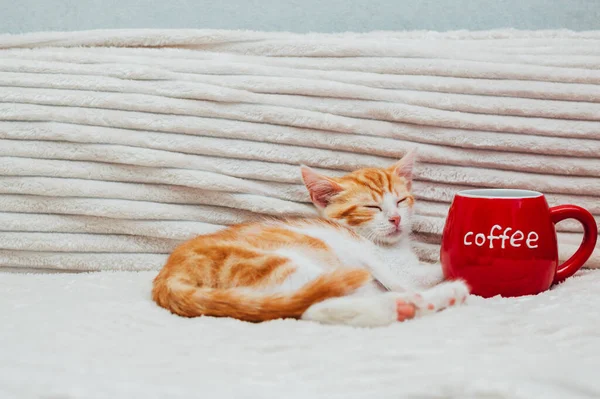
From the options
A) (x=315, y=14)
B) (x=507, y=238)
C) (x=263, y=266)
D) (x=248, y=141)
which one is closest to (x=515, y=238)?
(x=507, y=238)

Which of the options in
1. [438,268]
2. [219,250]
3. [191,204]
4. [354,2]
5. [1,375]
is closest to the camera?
[1,375]

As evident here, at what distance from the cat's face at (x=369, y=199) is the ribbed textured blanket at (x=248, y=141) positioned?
0.06 meters

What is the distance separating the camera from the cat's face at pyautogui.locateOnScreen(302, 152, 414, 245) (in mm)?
985

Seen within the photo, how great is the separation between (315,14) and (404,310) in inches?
32.2

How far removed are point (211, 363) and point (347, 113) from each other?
1.95 feet

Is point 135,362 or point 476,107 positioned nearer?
point 135,362

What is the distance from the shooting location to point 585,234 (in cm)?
91

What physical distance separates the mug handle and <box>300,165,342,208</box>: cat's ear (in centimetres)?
34

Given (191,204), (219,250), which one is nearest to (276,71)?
(191,204)

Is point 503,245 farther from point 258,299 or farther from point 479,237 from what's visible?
point 258,299

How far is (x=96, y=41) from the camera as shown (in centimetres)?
114

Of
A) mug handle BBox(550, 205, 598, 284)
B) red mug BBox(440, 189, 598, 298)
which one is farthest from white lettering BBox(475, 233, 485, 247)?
mug handle BBox(550, 205, 598, 284)

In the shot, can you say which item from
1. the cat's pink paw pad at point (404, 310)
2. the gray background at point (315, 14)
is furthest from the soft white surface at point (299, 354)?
the gray background at point (315, 14)

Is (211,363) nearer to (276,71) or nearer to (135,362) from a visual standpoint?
(135,362)
